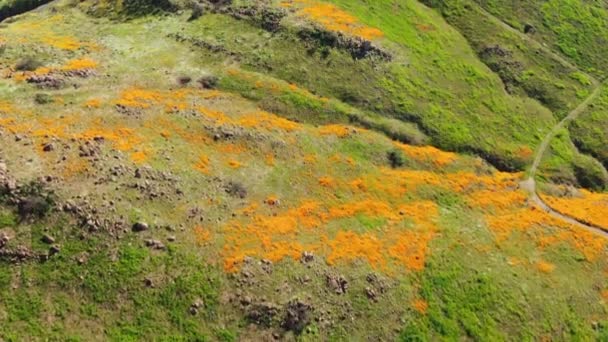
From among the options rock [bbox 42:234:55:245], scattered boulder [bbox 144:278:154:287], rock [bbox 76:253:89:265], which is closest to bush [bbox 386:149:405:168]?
scattered boulder [bbox 144:278:154:287]

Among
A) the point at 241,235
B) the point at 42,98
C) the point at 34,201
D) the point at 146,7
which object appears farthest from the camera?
the point at 146,7

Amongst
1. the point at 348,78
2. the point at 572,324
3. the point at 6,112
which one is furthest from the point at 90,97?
the point at 572,324

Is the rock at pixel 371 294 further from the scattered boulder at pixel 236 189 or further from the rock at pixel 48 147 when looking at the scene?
the rock at pixel 48 147

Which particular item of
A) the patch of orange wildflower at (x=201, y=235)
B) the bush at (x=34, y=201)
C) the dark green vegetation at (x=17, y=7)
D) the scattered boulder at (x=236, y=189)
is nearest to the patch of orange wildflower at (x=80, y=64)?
the bush at (x=34, y=201)

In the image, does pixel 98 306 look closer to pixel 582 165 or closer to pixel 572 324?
pixel 572 324

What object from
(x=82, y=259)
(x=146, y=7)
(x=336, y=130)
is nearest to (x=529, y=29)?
(x=336, y=130)

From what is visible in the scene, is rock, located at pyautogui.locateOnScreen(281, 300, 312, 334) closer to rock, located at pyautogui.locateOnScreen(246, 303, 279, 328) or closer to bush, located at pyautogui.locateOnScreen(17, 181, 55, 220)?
rock, located at pyautogui.locateOnScreen(246, 303, 279, 328)

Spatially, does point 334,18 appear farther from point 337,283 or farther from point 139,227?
point 139,227
